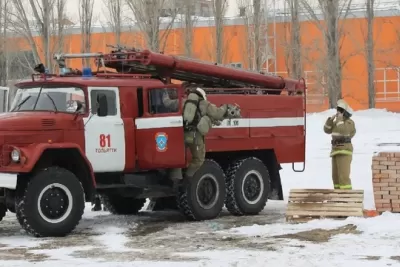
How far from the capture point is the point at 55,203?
38.8ft

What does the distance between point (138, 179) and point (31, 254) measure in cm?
327

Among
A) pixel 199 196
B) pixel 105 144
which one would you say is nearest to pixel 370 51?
pixel 199 196

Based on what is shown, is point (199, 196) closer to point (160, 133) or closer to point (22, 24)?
point (160, 133)

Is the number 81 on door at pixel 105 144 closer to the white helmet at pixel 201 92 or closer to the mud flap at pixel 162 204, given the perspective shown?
the white helmet at pixel 201 92

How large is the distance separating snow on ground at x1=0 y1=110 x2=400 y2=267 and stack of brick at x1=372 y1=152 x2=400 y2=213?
398 millimetres

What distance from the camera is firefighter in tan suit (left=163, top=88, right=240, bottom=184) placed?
13258 millimetres

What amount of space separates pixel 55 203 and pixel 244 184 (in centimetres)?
408

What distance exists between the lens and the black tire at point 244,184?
14.6 m

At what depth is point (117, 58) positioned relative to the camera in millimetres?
13914

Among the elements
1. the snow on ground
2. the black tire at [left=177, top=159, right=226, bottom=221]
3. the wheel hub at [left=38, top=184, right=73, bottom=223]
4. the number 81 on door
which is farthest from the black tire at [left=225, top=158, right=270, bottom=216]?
the wheel hub at [left=38, top=184, right=73, bottom=223]

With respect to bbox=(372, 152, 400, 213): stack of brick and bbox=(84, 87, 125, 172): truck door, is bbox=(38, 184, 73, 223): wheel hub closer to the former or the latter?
bbox=(84, 87, 125, 172): truck door

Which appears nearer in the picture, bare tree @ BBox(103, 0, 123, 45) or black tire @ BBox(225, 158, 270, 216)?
black tire @ BBox(225, 158, 270, 216)

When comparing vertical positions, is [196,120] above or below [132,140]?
above

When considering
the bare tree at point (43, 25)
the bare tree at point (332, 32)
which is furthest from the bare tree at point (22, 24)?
the bare tree at point (332, 32)
